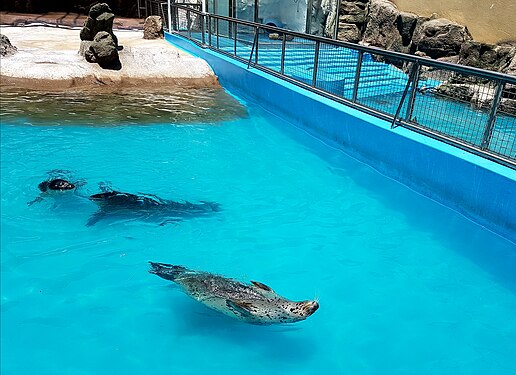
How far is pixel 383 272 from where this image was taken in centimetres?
493

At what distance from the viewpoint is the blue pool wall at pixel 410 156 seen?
5527 mm

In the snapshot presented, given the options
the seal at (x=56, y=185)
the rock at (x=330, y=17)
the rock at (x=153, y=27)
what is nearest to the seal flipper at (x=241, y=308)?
the seal at (x=56, y=185)

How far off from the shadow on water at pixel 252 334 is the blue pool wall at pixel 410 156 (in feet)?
10.0

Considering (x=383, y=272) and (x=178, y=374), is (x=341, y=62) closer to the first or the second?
(x=383, y=272)

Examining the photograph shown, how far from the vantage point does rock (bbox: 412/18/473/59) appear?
43.7 ft

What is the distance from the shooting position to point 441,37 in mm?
13516

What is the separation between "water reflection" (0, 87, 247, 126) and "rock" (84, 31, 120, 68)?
1.06 m

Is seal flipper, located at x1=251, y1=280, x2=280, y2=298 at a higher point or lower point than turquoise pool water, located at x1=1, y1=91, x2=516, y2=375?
higher

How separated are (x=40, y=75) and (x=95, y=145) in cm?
462

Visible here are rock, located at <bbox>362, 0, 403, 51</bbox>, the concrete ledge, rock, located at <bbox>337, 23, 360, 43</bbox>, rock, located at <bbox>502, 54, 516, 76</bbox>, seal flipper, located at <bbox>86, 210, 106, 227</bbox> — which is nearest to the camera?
seal flipper, located at <bbox>86, 210, 106, 227</bbox>

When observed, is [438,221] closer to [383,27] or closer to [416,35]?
[416,35]

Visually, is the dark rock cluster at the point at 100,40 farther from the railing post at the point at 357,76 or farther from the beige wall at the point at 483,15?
the beige wall at the point at 483,15

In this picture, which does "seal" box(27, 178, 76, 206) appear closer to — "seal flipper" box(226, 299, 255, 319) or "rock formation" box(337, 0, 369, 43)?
"seal flipper" box(226, 299, 255, 319)

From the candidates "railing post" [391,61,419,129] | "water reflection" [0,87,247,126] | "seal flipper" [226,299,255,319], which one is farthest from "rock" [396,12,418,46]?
"seal flipper" [226,299,255,319]
